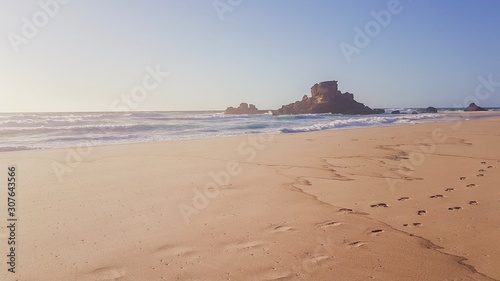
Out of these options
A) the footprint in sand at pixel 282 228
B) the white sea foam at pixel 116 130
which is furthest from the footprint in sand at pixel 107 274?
the white sea foam at pixel 116 130

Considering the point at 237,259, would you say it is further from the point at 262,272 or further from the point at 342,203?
the point at 342,203

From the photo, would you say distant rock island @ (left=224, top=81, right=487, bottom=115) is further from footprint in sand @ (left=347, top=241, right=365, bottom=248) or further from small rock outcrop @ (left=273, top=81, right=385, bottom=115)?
footprint in sand @ (left=347, top=241, right=365, bottom=248)

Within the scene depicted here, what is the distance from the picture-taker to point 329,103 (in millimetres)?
72250

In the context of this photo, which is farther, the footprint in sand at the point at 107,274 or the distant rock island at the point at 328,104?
the distant rock island at the point at 328,104

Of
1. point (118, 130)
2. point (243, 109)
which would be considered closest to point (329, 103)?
point (243, 109)

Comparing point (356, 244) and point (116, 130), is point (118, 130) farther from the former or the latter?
point (356, 244)

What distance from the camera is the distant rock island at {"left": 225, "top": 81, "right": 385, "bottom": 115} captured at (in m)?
72.2

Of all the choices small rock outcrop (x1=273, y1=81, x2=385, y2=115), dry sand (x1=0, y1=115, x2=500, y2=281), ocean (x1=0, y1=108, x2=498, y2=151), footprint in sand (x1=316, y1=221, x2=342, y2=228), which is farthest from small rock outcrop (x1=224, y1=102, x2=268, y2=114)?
footprint in sand (x1=316, y1=221, x2=342, y2=228)

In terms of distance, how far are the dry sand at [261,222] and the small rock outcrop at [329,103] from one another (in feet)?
216

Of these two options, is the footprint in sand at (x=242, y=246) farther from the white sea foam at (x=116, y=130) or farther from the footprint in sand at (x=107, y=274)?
the white sea foam at (x=116, y=130)

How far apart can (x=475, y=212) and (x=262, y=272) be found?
3.17 m

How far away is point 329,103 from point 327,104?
23.2 inches

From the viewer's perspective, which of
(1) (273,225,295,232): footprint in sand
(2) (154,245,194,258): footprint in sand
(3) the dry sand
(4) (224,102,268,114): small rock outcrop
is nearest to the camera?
(3) the dry sand

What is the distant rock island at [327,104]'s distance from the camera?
72188mm
